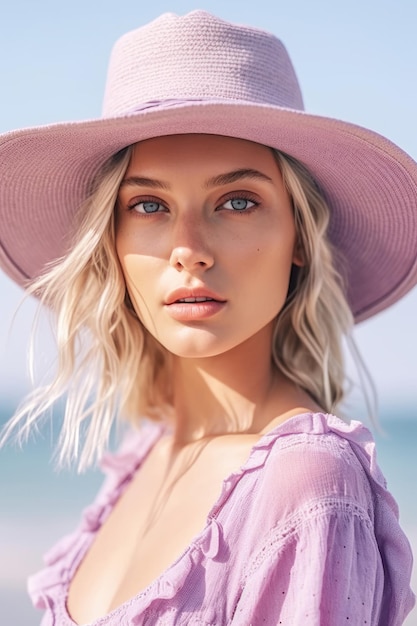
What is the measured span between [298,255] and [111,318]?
1.83ft

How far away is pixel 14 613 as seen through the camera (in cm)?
529

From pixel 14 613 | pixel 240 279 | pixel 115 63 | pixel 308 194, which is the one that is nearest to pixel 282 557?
pixel 240 279

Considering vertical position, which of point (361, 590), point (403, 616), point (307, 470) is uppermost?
point (307, 470)

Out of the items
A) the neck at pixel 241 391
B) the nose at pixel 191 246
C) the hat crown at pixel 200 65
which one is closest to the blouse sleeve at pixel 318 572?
the neck at pixel 241 391

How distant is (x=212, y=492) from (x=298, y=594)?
41cm

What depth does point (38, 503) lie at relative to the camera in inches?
294

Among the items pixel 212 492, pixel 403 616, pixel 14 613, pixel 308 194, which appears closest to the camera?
pixel 403 616

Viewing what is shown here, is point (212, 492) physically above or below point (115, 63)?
below

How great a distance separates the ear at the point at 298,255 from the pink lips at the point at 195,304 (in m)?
0.31

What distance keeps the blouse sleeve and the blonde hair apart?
24.9 inches

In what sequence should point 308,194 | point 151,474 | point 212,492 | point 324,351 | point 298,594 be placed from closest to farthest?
point 298,594, point 212,492, point 308,194, point 324,351, point 151,474

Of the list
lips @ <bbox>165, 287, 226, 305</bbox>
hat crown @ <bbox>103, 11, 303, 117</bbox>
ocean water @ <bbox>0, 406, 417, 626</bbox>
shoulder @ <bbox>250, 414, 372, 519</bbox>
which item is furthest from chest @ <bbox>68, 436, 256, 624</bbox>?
ocean water @ <bbox>0, 406, 417, 626</bbox>

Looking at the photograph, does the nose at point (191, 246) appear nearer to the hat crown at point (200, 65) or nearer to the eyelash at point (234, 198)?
the eyelash at point (234, 198)

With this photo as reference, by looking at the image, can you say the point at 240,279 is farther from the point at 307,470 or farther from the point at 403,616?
the point at 403,616
